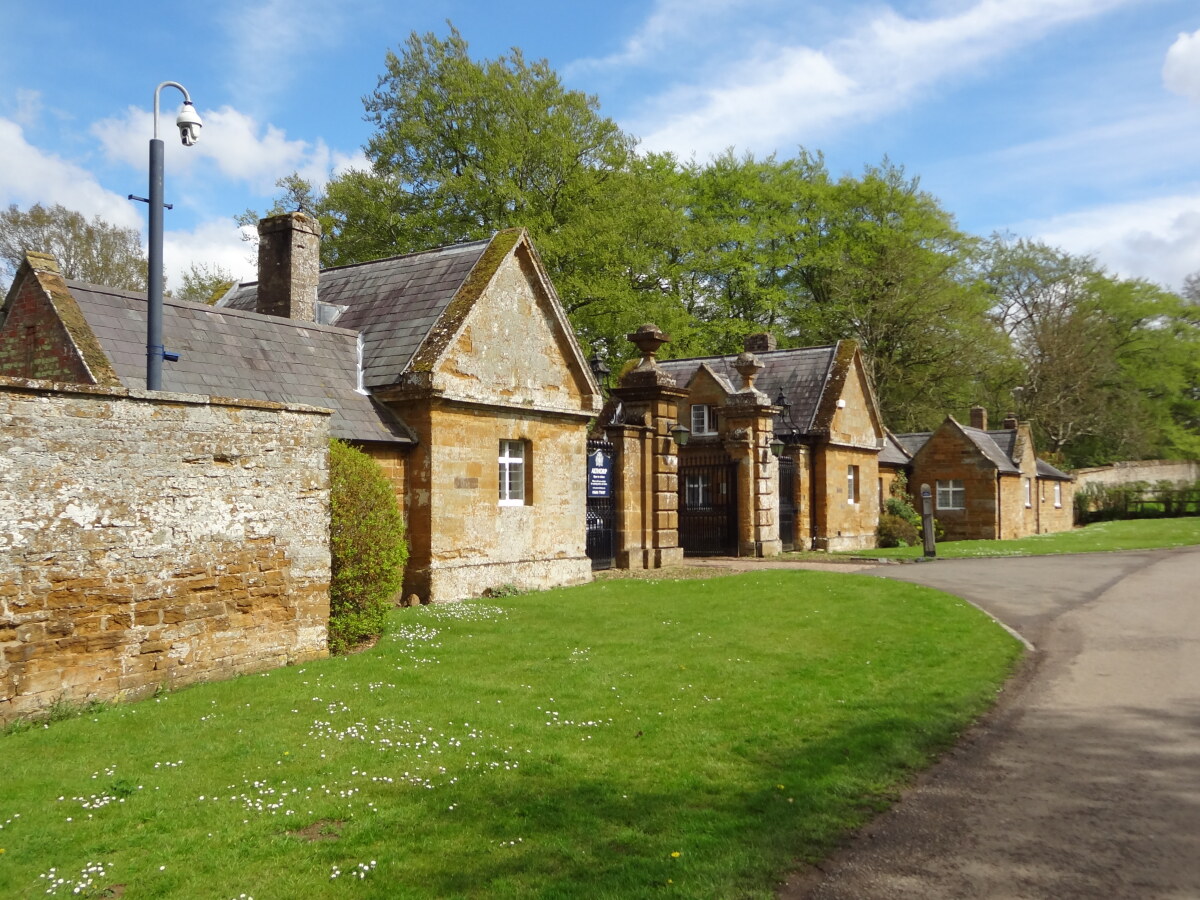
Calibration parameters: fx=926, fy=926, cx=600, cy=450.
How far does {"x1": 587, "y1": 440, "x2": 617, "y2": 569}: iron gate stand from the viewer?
2047cm

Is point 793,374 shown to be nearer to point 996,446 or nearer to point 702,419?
point 702,419

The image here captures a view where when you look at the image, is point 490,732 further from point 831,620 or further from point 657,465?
point 657,465

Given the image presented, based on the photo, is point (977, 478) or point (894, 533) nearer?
point (894, 533)

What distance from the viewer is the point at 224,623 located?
30.5ft

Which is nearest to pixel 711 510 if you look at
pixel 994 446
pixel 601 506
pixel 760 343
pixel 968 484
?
pixel 601 506

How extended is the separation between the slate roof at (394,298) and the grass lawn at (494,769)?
6.52m

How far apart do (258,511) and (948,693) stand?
7.09m

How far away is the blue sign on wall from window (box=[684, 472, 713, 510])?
7410 millimetres

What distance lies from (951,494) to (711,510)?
53.3 feet

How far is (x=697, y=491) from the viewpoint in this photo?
28.5 metres

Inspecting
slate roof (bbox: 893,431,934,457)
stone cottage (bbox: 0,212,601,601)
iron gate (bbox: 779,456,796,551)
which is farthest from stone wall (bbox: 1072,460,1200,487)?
stone cottage (bbox: 0,212,601,601)

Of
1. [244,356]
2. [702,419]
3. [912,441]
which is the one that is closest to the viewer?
[244,356]

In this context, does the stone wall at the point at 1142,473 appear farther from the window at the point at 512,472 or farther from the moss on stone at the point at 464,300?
the moss on stone at the point at 464,300

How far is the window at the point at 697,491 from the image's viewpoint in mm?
28041
